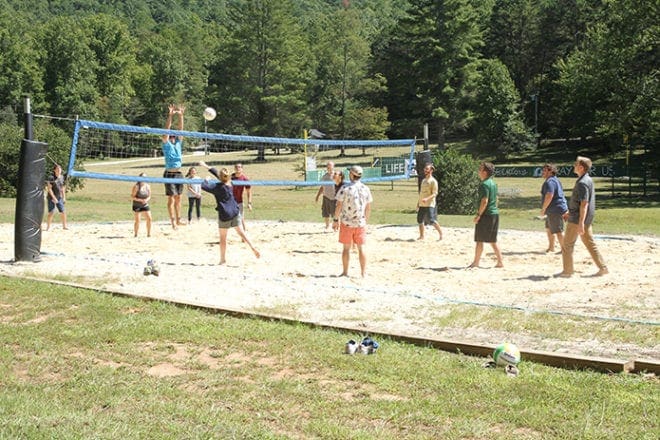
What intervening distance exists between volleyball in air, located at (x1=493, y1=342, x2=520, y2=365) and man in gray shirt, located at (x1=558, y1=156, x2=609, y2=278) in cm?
424

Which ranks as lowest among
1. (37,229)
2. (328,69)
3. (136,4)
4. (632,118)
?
(37,229)

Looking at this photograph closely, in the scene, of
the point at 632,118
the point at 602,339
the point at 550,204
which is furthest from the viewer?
the point at 632,118

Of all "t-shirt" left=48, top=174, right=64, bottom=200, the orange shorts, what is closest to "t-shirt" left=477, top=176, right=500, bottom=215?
the orange shorts

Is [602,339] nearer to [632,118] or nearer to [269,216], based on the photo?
[269,216]

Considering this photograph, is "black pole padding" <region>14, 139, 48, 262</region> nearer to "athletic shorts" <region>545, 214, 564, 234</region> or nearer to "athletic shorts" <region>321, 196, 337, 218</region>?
"athletic shorts" <region>321, 196, 337, 218</region>

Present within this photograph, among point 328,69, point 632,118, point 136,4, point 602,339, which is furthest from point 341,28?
point 136,4

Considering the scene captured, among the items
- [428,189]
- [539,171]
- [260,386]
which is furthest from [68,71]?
[260,386]

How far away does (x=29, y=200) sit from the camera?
1037cm

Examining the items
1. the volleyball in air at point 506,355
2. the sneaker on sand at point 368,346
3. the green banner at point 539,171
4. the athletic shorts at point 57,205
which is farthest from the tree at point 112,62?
the volleyball in air at point 506,355

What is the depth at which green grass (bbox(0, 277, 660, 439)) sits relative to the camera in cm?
454

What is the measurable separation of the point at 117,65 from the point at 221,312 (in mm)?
81968

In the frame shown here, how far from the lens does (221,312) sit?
765 centimetres

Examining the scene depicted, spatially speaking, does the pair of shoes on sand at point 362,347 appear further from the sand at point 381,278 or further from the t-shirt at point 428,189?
the t-shirt at point 428,189

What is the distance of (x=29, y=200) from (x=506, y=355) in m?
7.26
